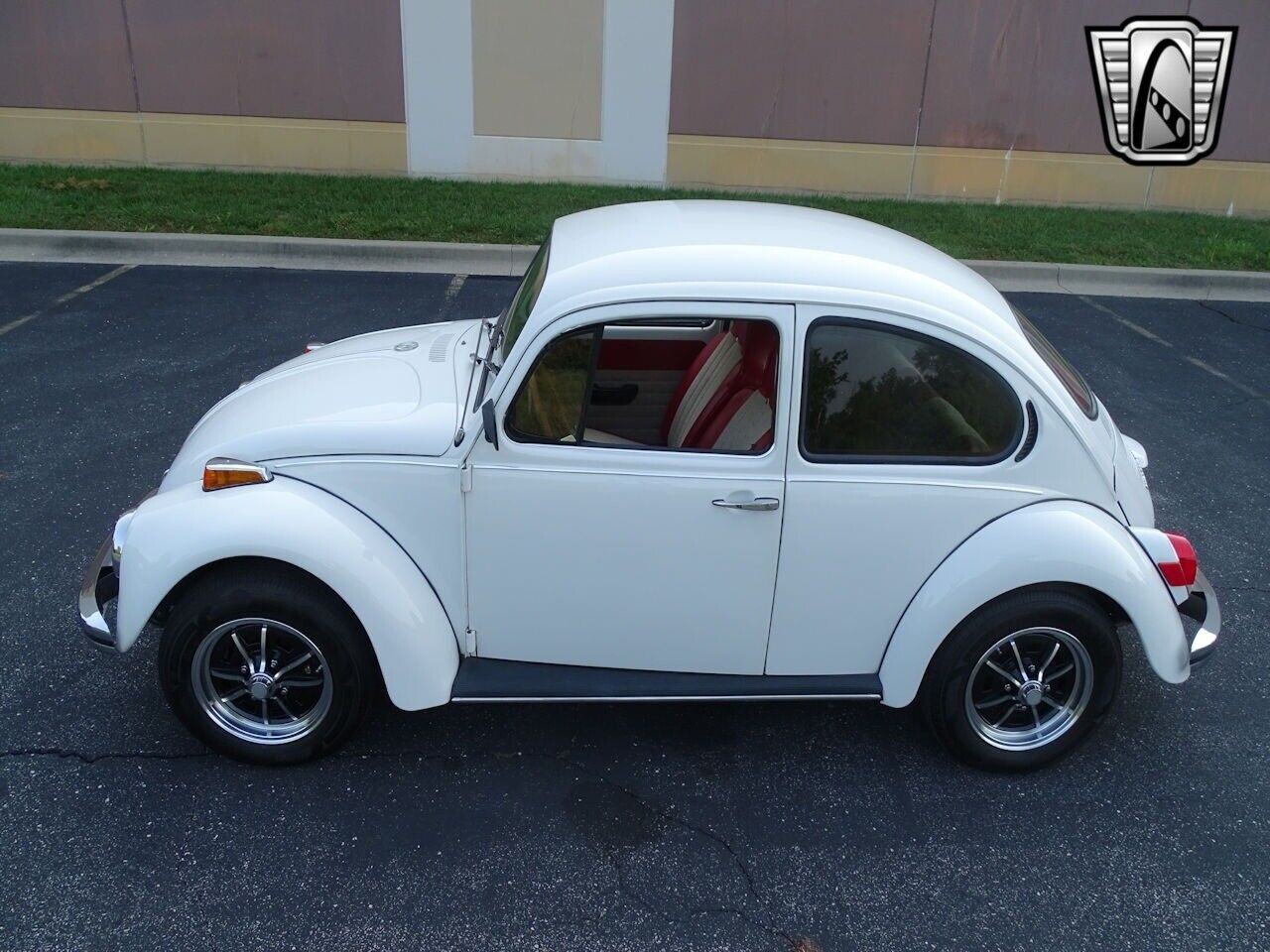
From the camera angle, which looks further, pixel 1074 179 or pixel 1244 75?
pixel 1074 179

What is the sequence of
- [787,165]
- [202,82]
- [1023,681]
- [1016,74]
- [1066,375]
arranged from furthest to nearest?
[787,165] < [1016,74] < [202,82] < [1066,375] < [1023,681]

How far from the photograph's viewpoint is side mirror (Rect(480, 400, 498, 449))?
10.4 feet

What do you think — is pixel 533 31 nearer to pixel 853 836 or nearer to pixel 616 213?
pixel 616 213

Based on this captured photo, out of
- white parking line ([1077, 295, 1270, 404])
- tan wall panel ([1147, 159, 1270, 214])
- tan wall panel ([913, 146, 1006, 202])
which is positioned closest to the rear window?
white parking line ([1077, 295, 1270, 404])

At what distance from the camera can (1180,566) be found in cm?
342

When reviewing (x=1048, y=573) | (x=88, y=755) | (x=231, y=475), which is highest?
(x=231, y=475)

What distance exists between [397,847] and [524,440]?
1.35 meters

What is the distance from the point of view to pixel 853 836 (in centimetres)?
330

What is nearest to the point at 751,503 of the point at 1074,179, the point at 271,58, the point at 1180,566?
the point at 1180,566

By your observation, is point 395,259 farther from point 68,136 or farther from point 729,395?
point 729,395

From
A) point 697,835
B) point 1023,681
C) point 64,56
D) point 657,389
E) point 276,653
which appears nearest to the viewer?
point 697,835

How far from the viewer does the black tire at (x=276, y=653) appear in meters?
3.24

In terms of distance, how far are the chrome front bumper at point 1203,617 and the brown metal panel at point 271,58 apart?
430 inches

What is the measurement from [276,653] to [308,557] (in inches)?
17.5
